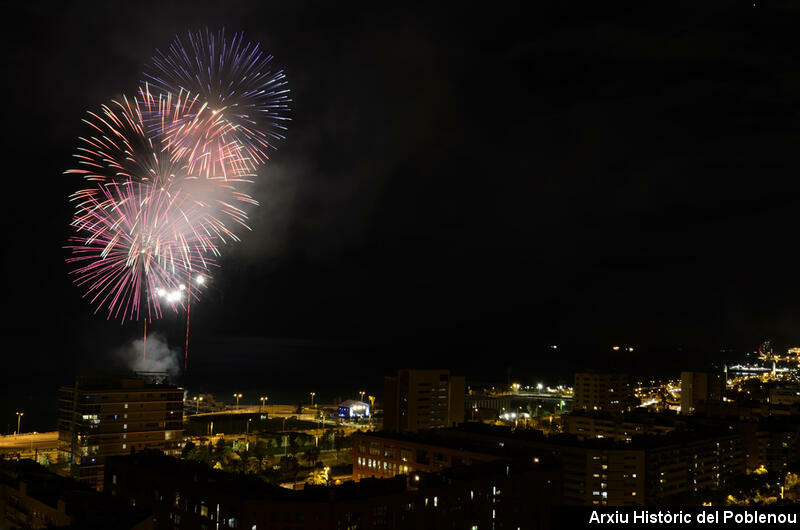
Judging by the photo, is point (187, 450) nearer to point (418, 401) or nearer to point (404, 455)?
point (404, 455)

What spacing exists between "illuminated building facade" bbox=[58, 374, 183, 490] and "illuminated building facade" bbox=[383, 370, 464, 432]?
35.8ft

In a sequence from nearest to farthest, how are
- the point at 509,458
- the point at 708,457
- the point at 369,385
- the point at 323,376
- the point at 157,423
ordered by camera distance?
the point at 509,458 < the point at 157,423 < the point at 708,457 < the point at 369,385 < the point at 323,376

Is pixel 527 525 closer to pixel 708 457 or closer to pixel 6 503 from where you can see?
pixel 6 503

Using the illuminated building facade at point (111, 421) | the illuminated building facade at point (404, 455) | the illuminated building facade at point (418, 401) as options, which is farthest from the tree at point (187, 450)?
the illuminated building facade at point (418, 401)

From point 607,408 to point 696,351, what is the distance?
92053 mm

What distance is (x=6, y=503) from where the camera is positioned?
10.7 metres

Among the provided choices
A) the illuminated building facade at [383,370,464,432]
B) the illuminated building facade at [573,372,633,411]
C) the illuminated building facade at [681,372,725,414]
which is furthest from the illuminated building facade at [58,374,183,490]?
the illuminated building facade at [681,372,725,414]

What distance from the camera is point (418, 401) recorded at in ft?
97.7

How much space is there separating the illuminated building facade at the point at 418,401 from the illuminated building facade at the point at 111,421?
35.8 ft

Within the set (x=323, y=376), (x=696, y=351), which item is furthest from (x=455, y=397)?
(x=696, y=351)

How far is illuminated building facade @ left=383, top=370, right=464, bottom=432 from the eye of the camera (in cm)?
2959

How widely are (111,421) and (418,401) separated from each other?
535 inches

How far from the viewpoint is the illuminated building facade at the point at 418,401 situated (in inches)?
1165

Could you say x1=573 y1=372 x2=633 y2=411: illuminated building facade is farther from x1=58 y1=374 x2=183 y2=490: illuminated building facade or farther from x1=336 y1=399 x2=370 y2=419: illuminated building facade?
x1=58 y1=374 x2=183 y2=490: illuminated building facade
